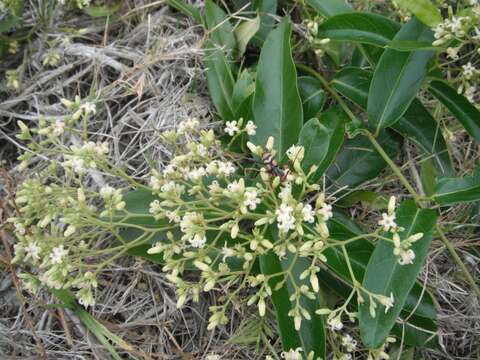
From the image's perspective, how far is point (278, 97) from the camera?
1817mm

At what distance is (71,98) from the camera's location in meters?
2.12

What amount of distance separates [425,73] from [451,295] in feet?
2.43

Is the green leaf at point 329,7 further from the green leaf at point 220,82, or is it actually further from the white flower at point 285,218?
the white flower at point 285,218

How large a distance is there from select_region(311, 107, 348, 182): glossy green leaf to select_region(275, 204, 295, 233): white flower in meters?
0.26

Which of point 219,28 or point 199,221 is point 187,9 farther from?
point 199,221

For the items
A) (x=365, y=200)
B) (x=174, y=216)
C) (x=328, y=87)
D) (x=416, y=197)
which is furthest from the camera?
(x=328, y=87)

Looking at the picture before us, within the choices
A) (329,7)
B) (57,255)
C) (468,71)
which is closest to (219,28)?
(329,7)

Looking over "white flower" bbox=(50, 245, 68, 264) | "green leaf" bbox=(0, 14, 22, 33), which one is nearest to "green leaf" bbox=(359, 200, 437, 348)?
"white flower" bbox=(50, 245, 68, 264)

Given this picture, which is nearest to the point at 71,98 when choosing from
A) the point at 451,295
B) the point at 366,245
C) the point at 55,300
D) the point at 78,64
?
the point at 78,64

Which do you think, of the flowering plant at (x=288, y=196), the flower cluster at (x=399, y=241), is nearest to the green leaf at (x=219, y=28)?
the flowering plant at (x=288, y=196)

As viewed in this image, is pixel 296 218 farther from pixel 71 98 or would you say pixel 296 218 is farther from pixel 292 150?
pixel 71 98

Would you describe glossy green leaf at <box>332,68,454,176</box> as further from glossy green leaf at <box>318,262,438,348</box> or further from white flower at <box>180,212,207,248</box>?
white flower at <box>180,212,207,248</box>

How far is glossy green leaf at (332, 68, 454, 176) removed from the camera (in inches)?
74.8

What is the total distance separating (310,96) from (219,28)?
411 millimetres
